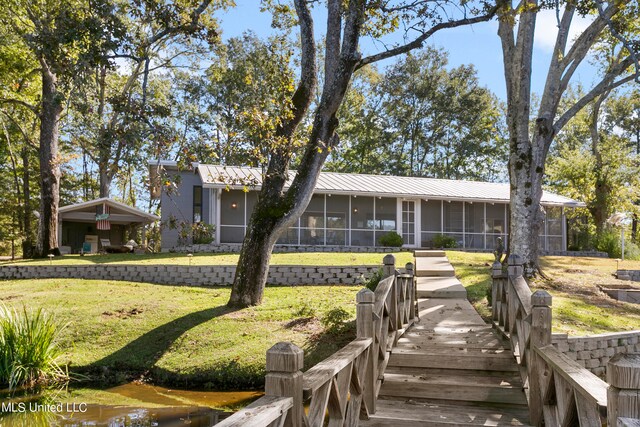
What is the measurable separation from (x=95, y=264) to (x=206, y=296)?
523 cm

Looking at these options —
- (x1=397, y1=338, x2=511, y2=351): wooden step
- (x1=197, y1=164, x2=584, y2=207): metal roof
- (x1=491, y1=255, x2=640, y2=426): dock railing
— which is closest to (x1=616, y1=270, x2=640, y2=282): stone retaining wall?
(x1=197, y1=164, x2=584, y2=207): metal roof

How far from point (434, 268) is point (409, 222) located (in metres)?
10.1

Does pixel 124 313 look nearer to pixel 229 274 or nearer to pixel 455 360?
pixel 229 274

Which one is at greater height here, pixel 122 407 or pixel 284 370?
pixel 284 370

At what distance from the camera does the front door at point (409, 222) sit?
25.4 metres

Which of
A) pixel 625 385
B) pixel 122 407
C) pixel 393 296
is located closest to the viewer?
pixel 625 385

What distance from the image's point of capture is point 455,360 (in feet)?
21.2

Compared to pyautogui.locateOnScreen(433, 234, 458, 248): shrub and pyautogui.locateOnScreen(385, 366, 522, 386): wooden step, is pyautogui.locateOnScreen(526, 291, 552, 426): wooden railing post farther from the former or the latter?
pyautogui.locateOnScreen(433, 234, 458, 248): shrub

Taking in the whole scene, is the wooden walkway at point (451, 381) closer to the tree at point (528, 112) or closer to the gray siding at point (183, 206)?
the tree at point (528, 112)

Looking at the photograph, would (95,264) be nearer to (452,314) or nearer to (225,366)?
(225,366)

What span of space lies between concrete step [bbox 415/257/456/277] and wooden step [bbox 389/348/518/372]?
849 cm

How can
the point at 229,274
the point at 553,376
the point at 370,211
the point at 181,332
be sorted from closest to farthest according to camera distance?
the point at 553,376 → the point at 181,332 → the point at 229,274 → the point at 370,211

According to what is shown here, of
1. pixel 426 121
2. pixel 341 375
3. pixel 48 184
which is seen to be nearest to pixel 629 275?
pixel 341 375

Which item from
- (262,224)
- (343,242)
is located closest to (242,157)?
(262,224)
